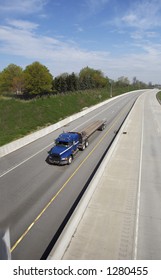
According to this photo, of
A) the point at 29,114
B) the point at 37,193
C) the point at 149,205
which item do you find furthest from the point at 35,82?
the point at 149,205

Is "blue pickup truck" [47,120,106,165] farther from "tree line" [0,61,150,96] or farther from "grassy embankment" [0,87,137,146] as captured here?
"tree line" [0,61,150,96]

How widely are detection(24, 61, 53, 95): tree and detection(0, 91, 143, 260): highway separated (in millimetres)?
61079

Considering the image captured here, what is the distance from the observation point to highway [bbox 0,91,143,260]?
440 inches

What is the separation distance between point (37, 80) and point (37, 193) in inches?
2882

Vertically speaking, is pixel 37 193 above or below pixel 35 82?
below

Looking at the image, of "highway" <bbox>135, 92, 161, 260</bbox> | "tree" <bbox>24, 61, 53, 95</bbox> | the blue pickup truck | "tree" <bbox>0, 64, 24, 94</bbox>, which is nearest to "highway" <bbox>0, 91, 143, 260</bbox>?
the blue pickup truck

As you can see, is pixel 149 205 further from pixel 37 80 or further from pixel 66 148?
pixel 37 80

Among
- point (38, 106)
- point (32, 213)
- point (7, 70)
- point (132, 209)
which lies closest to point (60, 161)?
point (32, 213)

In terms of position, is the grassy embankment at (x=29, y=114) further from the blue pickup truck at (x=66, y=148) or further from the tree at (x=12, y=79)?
the tree at (x=12, y=79)

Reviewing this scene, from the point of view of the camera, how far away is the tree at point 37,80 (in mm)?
82869

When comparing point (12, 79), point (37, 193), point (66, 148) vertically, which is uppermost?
point (12, 79)

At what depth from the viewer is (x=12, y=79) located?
310ft
